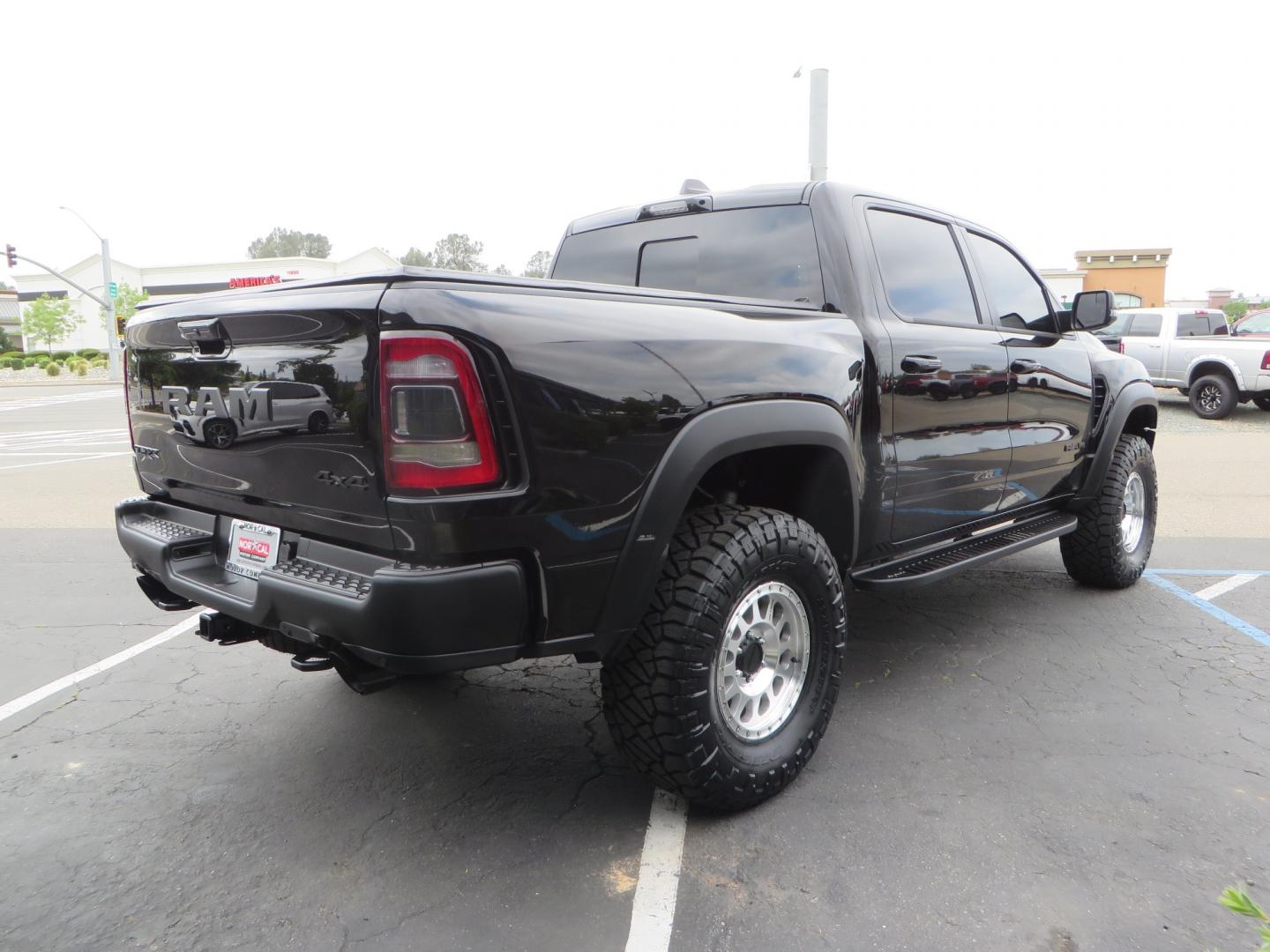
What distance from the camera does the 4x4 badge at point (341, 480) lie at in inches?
83.7

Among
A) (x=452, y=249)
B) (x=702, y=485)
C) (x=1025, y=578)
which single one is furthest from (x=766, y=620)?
(x=452, y=249)

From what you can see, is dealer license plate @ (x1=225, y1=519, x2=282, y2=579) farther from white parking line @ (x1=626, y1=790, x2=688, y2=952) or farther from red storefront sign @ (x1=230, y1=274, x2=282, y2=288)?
white parking line @ (x1=626, y1=790, x2=688, y2=952)

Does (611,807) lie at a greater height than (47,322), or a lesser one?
lesser

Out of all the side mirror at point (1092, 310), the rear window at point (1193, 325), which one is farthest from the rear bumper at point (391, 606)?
the rear window at point (1193, 325)

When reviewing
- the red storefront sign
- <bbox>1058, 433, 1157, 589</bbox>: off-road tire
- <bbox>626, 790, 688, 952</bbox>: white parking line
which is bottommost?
<bbox>626, 790, 688, 952</bbox>: white parking line

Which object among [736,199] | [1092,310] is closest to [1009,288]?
[1092,310]

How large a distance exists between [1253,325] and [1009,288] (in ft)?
49.1

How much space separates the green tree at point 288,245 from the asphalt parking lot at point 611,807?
104649mm

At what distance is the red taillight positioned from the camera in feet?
6.60

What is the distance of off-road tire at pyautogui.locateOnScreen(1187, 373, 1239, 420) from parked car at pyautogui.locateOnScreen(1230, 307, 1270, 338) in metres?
2.15

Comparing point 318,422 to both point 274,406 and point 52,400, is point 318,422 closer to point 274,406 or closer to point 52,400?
point 274,406

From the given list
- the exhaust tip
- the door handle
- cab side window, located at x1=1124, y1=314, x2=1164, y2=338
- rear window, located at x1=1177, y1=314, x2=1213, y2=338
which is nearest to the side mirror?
the door handle

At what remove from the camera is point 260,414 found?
7.71 feet

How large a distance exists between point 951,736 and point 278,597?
227cm
